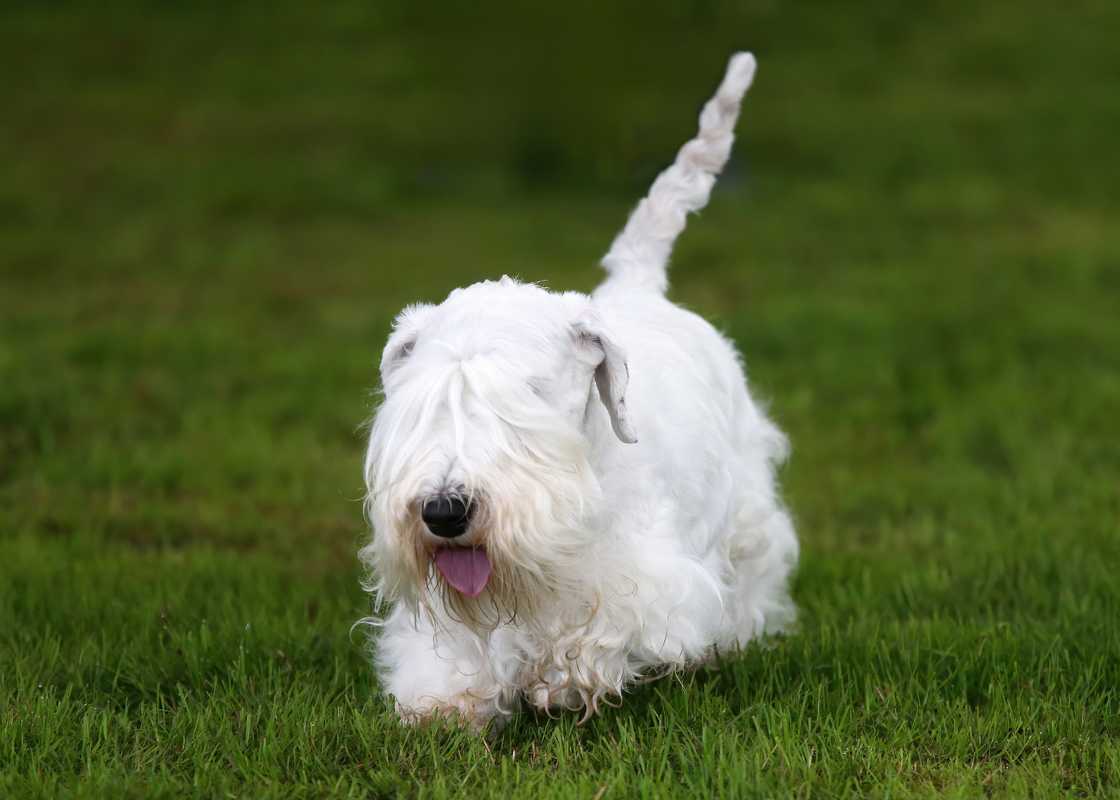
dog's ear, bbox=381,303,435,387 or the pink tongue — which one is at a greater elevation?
dog's ear, bbox=381,303,435,387

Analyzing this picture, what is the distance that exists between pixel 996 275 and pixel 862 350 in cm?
293

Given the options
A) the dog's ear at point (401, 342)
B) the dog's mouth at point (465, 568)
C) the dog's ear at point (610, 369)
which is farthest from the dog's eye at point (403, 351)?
the dog's mouth at point (465, 568)

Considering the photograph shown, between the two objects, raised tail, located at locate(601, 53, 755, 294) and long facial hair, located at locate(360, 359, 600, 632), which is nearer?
long facial hair, located at locate(360, 359, 600, 632)

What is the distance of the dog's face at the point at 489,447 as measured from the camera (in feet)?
12.2

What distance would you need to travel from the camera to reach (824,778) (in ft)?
13.1

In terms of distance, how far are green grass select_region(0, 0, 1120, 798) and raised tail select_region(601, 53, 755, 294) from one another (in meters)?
1.53

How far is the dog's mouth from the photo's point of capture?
12.7 ft

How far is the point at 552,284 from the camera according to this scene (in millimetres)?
12133

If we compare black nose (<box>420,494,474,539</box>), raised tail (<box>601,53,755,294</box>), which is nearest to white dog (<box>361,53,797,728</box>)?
black nose (<box>420,494,474,539</box>)

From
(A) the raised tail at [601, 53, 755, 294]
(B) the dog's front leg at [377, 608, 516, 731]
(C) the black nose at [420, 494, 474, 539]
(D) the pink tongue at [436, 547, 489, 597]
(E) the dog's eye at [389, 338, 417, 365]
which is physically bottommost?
(B) the dog's front leg at [377, 608, 516, 731]

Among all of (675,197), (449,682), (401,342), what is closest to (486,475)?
(401,342)

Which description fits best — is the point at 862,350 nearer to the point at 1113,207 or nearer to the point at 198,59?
the point at 1113,207

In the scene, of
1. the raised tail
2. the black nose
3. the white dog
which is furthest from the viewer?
the raised tail

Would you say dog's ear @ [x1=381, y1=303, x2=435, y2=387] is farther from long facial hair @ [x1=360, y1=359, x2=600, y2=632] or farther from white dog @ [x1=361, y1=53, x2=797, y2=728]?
long facial hair @ [x1=360, y1=359, x2=600, y2=632]
